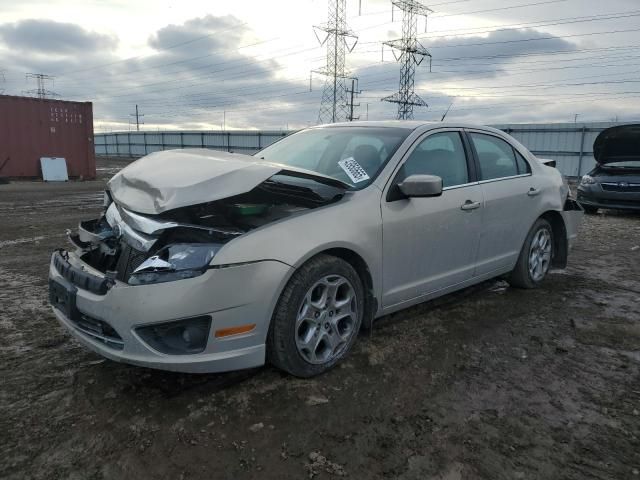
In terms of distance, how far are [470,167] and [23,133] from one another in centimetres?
1766

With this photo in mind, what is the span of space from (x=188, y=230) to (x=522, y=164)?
11.1ft

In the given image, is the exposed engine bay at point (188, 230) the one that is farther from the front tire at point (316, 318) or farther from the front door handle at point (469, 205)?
the front door handle at point (469, 205)

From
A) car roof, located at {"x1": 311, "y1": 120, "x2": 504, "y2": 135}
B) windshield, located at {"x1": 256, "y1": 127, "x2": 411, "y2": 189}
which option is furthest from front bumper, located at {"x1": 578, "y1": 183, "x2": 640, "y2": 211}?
windshield, located at {"x1": 256, "y1": 127, "x2": 411, "y2": 189}

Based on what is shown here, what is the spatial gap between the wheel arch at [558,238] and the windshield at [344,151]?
2.22 m

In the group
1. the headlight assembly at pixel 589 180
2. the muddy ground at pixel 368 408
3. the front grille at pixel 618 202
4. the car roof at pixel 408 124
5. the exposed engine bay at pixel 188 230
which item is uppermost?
the car roof at pixel 408 124

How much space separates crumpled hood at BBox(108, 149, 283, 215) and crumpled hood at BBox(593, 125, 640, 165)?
9.66m

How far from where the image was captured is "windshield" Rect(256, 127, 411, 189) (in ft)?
11.5

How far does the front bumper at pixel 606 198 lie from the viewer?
32.8 feet

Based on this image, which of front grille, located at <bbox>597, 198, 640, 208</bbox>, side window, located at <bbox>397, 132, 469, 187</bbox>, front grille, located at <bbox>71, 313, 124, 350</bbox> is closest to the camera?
front grille, located at <bbox>71, 313, 124, 350</bbox>

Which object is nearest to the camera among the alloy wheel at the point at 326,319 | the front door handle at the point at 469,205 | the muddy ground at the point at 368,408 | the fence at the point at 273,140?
the muddy ground at the point at 368,408

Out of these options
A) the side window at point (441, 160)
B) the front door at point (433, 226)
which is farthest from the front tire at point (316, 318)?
the side window at point (441, 160)

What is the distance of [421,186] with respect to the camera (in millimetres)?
3266

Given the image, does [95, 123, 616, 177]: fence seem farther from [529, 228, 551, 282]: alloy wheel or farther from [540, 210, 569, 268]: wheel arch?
[529, 228, 551, 282]: alloy wheel

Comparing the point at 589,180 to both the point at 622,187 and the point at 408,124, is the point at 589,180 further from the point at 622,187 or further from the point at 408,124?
the point at 408,124
